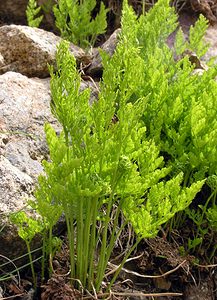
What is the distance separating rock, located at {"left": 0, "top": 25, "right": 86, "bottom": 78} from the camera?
8.98 feet

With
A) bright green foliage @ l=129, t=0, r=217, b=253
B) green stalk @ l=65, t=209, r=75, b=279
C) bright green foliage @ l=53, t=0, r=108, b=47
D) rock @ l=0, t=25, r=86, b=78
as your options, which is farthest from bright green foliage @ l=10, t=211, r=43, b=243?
bright green foliage @ l=53, t=0, r=108, b=47

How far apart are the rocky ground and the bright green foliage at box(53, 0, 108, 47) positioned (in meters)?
0.30

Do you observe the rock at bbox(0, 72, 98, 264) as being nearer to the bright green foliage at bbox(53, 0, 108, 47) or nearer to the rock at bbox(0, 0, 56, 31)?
the bright green foliage at bbox(53, 0, 108, 47)

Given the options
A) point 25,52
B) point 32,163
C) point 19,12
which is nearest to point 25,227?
point 32,163

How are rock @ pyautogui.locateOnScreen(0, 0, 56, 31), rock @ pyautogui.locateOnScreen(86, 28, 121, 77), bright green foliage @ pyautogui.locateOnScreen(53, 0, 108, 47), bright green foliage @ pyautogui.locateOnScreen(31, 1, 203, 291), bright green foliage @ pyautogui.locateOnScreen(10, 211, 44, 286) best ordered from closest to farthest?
bright green foliage @ pyautogui.locateOnScreen(31, 1, 203, 291) < bright green foliage @ pyautogui.locateOnScreen(10, 211, 44, 286) < rock @ pyautogui.locateOnScreen(86, 28, 121, 77) < bright green foliage @ pyautogui.locateOnScreen(53, 0, 108, 47) < rock @ pyautogui.locateOnScreen(0, 0, 56, 31)

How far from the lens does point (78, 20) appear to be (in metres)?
3.23

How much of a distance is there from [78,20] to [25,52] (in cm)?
Answer: 61

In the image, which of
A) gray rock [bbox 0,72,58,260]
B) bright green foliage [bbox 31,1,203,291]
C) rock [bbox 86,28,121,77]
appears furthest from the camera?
rock [bbox 86,28,121,77]

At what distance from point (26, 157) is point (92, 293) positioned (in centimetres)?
62

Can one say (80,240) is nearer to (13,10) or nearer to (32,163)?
(32,163)

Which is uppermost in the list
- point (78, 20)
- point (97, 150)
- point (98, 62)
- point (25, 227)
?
point (97, 150)

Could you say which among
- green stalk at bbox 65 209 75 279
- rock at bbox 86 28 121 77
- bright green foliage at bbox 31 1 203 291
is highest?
bright green foliage at bbox 31 1 203 291

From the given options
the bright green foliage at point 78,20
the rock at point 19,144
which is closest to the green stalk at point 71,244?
the rock at point 19,144

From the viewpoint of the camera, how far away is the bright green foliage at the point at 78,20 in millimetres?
3166
